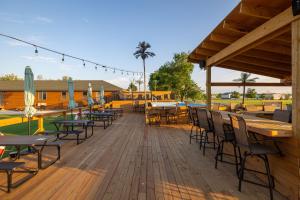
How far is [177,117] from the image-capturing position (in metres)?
9.72

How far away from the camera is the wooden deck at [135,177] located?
8.73 ft

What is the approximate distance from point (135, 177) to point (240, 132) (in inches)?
70.8

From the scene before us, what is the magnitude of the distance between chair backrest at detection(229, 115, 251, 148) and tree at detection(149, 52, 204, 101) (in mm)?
30861

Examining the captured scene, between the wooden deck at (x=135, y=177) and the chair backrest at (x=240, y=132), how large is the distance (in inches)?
26.6

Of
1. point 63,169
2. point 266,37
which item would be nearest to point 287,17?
point 266,37

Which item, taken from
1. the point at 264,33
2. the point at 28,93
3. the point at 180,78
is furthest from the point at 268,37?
the point at 180,78

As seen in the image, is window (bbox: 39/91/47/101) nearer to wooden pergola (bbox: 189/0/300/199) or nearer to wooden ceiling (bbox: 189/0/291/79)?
wooden ceiling (bbox: 189/0/291/79)

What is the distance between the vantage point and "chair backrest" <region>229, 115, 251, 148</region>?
2660mm

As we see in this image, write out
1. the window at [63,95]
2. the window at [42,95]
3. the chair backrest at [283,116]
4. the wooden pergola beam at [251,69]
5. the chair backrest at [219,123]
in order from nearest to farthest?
the chair backrest at [219,123] → the chair backrest at [283,116] → the wooden pergola beam at [251,69] → the window at [42,95] → the window at [63,95]

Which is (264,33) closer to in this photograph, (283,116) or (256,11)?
(256,11)

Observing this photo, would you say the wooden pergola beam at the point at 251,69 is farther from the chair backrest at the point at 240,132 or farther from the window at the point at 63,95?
the window at the point at 63,95

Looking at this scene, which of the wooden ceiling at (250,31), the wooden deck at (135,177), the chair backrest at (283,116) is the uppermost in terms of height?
the wooden ceiling at (250,31)

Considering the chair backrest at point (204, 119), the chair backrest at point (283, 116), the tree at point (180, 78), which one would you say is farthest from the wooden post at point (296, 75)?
the tree at point (180, 78)

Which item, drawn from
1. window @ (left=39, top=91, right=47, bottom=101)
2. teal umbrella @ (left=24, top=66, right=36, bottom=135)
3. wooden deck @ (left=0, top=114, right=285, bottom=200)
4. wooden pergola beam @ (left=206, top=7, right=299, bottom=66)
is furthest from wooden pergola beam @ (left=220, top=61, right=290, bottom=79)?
window @ (left=39, top=91, right=47, bottom=101)
